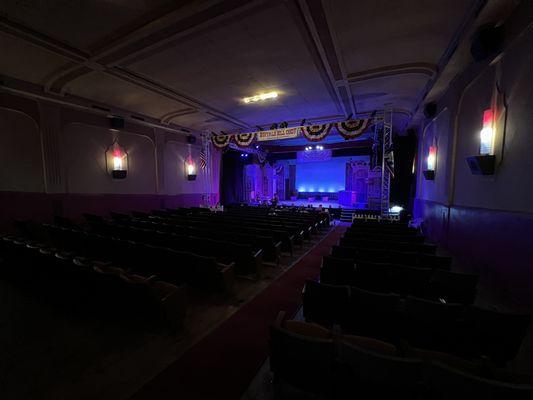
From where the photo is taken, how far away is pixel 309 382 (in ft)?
6.06

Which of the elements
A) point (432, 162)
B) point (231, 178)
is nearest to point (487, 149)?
point (432, 162)

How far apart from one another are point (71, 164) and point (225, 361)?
9711 millimetres

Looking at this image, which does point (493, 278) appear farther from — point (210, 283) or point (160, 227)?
point (160, 227)

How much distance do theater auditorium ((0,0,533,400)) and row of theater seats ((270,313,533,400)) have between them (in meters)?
0.01

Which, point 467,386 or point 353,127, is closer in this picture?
point 467,386

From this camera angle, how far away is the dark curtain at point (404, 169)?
1289 cm

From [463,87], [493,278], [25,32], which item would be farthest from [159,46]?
[493,278]

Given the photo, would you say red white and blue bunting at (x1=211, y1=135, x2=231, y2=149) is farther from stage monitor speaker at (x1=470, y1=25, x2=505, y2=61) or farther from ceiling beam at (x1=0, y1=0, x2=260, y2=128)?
stage monitor speaker at (x1=470, y1=25, x2=505, y2=61)

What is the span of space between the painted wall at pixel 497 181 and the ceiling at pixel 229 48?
3.88 ft

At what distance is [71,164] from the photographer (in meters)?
8.59

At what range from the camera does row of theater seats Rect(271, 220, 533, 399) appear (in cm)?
148

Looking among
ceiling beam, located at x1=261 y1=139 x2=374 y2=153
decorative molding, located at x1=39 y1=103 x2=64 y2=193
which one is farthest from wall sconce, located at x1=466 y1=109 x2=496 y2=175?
decorative molding, located at x1=39 y1=103 x2=64 y2=193

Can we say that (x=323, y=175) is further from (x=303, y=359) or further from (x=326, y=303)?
(x=303, y=359)

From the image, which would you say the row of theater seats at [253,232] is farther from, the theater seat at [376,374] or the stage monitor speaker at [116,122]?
the stage monitor speaker at [116,122]
